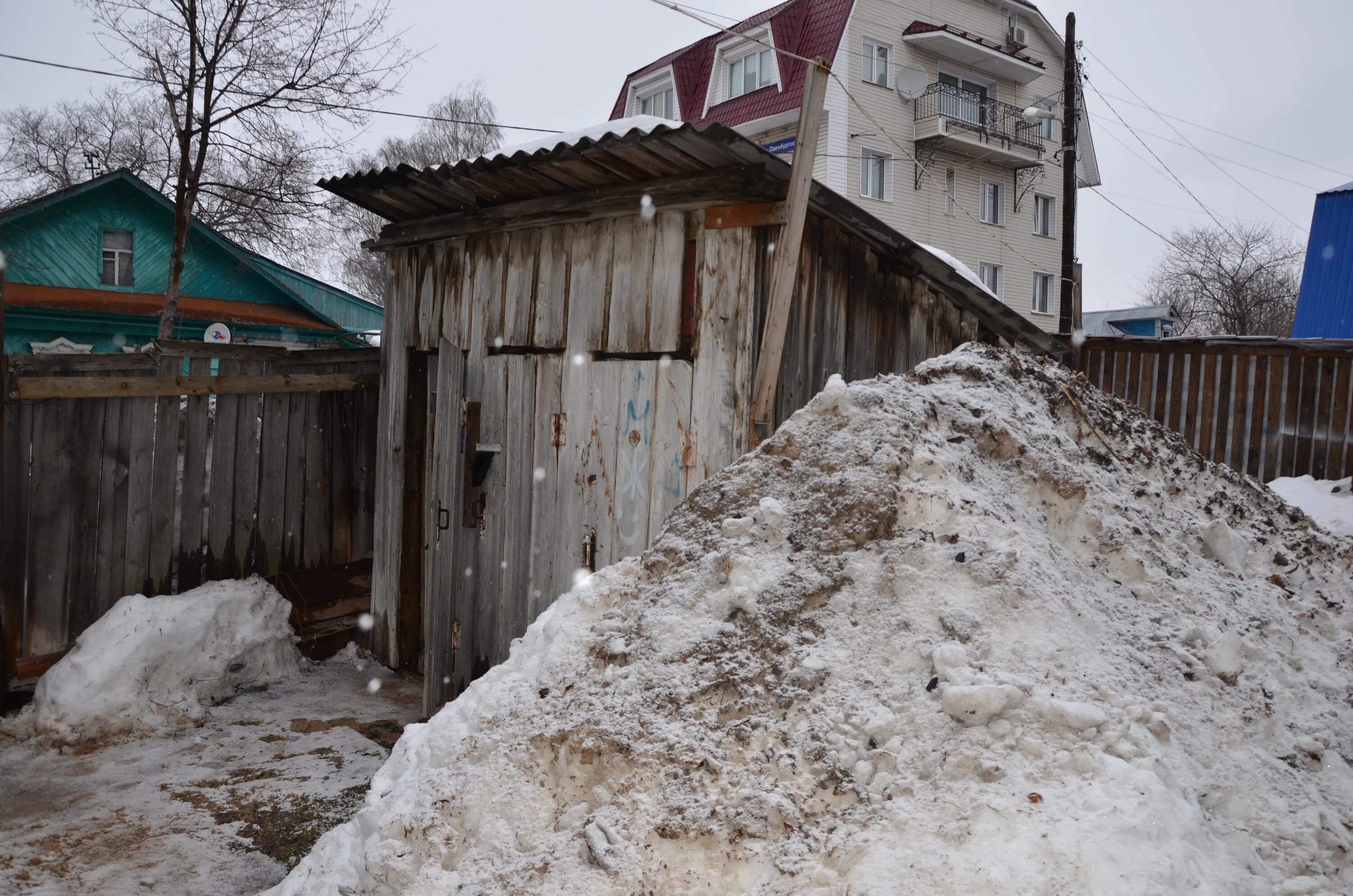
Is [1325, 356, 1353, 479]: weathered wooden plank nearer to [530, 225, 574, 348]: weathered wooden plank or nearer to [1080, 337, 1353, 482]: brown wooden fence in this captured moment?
[1080, 337, 1353, 482]: brown wooden fence

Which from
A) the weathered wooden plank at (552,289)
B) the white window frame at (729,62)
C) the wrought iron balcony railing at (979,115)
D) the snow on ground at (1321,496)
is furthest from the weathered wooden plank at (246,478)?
the wrought iron balcony railing at (979,115)

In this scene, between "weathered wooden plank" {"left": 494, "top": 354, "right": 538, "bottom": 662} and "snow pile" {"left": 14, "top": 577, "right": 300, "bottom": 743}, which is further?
"weathered wooden plank" {"left": 494, "top": 354, "right": 538, "bottom": 662}

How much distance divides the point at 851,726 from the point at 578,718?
669 millimetres

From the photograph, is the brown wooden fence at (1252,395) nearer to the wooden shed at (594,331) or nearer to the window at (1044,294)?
the wooden shed at (594,331)

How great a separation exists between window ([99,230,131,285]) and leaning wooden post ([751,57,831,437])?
52.8 feet

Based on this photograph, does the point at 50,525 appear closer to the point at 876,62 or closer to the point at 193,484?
the point at 193,484

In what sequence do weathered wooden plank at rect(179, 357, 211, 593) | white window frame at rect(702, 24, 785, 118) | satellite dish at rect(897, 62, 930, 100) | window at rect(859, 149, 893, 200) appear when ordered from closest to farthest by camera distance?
weathered wooden plank at rect(179, 357, 211, 593) < satellite dish at rect(897, 62, 930, 100) < white window frame at rect(702, 24, 785, 118) < window at rect(859, 149, 893, 200)

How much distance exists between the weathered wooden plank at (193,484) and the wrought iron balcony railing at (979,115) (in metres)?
20.3

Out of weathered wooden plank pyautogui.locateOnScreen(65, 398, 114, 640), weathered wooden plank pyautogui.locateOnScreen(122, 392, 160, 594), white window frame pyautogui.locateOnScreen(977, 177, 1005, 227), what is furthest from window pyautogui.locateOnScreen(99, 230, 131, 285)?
white window frame pyautogui.locateOnScreen(977, 177, 1005, 227)

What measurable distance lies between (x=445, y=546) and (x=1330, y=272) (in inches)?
642

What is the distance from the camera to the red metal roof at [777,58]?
20531 millimetres

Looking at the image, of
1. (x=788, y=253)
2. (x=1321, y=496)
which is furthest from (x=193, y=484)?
(x=1321, y=496)

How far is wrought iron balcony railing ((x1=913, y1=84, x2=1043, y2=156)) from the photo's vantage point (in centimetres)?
2241

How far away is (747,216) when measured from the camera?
414 centimetres
